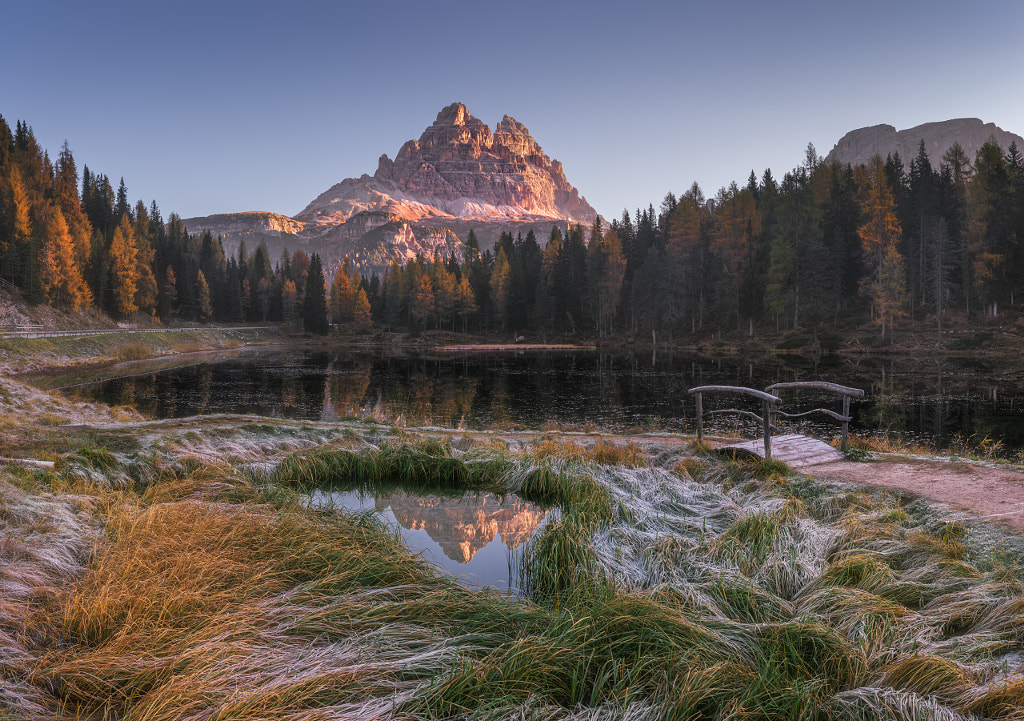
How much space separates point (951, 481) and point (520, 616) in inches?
338

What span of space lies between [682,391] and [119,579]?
2710 cm

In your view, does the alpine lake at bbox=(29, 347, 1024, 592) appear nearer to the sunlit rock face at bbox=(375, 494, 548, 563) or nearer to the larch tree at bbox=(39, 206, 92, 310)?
the sunlit rock face at bbox=(375, 494, 548, 563)

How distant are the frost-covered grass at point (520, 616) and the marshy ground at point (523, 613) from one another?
0.02 meters

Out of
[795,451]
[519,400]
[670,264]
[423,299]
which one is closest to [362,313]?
[423,299]

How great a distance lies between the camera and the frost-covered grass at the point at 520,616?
336 centimetres

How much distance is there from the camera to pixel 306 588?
15.7 ft

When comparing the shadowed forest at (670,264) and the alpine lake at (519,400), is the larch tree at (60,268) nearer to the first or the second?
the shadowed forest at (670,264)

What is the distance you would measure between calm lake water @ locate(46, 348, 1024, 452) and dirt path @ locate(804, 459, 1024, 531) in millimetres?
7100

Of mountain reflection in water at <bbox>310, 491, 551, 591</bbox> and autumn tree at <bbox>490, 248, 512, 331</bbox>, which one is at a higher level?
autumn tree at <bbox>490, 248, 512, 331</bbox>

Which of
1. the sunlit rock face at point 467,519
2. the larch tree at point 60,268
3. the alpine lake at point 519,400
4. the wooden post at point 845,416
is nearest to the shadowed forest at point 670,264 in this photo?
the larch tree at point 60,268

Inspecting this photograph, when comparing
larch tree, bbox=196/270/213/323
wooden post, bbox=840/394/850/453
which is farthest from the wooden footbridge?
larch tree, bbox=196/270/213/323

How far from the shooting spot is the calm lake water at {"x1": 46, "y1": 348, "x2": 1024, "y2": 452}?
19953 millimetres

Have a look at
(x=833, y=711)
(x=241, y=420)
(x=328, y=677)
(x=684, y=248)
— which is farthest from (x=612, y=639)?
(x=684, y=248)

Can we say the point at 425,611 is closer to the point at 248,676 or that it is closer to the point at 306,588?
the point at 306,588
